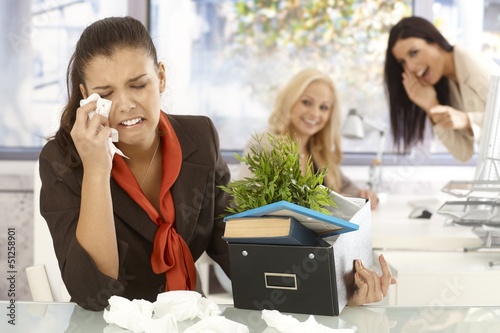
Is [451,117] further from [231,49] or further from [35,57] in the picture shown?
[35,57]

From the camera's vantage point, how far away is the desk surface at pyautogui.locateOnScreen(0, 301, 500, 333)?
4.00ft

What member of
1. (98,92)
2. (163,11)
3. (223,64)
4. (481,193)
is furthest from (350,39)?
(98,92)

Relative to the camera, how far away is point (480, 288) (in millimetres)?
2057

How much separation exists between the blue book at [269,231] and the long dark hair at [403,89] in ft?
7.98

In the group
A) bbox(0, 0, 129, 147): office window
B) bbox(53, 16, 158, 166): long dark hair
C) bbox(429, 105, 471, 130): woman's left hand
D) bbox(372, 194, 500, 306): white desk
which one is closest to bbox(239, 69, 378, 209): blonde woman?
bbox(429, 105, 471, 130): woman's left hand

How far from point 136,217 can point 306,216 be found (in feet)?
1.84

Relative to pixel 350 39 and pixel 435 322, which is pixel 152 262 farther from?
pixel 350 39

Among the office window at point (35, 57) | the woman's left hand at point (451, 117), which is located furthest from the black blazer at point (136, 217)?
the office window at point (35, 57)

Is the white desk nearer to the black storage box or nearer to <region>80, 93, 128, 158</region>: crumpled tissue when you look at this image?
the black storage box

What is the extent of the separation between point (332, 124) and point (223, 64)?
1029 millimetres

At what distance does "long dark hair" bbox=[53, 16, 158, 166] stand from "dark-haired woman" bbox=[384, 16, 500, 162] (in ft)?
6.64

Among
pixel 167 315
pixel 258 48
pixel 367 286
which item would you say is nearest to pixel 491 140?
pixel 367 286

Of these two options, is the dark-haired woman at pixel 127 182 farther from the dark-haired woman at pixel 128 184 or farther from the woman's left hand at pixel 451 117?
the woman's left hand at pixel 451 117

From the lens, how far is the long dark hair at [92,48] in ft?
5.40
